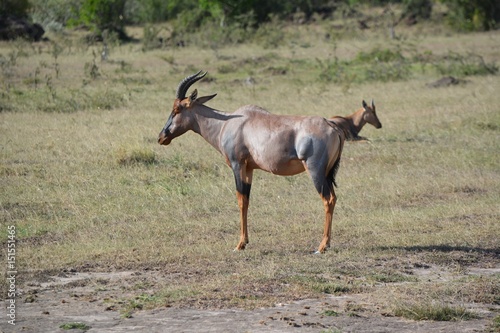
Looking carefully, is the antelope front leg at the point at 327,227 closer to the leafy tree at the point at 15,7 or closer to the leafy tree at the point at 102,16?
the leafy tree at the point at 102,16

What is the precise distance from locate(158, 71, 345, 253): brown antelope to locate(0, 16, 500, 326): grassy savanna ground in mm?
571

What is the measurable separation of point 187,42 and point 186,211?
21.4 m

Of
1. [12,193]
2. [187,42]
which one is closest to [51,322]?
[12,193]

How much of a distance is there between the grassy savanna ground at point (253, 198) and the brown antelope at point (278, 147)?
571 mm

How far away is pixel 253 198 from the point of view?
1192cm

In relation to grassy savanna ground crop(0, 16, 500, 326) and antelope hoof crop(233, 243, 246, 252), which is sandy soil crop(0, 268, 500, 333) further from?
antelope hoof crop(233, 243, 246, 252)

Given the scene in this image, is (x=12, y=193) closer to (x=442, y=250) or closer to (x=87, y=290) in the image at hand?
(x=87, y=290)

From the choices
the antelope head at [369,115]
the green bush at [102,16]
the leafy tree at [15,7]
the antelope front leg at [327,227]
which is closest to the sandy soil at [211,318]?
the antelope front leg at [327,227]

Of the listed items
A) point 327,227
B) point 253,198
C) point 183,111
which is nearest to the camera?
point 327,227

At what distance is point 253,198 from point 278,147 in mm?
2665

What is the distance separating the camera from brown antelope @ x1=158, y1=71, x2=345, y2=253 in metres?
9.19

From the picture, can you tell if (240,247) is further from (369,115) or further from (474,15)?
(474,15)

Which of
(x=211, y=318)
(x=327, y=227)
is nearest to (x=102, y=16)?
(x=327, y=227)

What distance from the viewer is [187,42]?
31906mm
